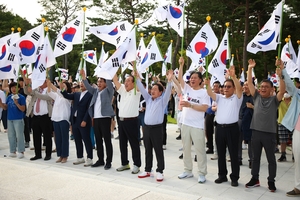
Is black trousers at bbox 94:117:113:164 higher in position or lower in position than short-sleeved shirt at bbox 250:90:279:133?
lower

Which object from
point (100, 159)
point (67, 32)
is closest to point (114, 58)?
point (67, 32)

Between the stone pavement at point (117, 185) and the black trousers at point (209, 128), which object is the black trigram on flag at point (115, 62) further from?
the black trousers at point (209, 128)

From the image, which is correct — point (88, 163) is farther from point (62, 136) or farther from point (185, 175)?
point (185, 175)

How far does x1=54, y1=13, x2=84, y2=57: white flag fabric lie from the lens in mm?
7195

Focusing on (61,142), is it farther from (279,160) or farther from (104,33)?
(279,160)

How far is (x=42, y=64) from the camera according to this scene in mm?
6902

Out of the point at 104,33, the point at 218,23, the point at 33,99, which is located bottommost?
the point at 33,99

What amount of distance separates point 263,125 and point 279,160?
289 cm

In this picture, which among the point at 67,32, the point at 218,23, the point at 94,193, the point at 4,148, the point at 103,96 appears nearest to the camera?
the point at 94,193

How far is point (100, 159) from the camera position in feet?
22.9

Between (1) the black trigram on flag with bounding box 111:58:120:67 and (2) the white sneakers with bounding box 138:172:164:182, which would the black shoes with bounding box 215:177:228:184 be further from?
(1) the black trigram on flag with bounding box 111:58:120:67

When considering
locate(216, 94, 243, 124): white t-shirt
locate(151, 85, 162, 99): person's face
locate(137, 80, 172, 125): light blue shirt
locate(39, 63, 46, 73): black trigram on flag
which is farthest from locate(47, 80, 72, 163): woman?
locate(216, 94, 243, 124): white t-shirt

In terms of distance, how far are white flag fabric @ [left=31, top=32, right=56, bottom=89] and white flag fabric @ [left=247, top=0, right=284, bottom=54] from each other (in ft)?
14.2

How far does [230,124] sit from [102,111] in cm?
268
